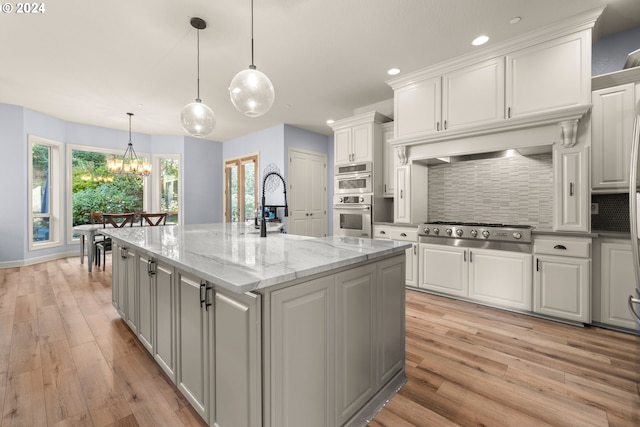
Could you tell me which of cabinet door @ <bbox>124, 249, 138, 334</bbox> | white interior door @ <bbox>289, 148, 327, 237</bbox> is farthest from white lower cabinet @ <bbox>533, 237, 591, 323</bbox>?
white interior door @ <bbox>289, 148, 327, 237</bbox>

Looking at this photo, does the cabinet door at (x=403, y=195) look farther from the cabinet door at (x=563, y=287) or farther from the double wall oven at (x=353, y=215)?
the cabinet door at (x=563, y=287)

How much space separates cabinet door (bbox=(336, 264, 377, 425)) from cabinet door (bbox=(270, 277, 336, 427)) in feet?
0.18

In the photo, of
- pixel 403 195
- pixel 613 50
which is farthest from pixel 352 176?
pixel 613 50

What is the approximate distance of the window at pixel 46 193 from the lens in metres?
5.50

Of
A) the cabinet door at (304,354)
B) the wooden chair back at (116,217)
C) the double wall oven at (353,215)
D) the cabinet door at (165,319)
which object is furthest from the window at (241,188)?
the cabinet door at (304,354)

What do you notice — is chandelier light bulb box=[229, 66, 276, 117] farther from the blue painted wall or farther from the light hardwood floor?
the blue painted wall

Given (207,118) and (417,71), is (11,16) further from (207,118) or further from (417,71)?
(417,71)

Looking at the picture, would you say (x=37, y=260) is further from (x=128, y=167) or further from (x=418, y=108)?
(x=418, y=108)

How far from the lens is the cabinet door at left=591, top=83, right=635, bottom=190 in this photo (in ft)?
8.45

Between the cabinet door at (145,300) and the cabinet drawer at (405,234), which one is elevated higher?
the cabinet drawer at (405,234)

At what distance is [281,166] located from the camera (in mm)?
5875

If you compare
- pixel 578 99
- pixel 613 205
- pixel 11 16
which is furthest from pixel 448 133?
pixel 11 16

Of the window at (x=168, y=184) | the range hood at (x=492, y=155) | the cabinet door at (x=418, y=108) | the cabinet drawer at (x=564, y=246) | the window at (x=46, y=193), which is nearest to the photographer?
the cabinet drawer at (x=564, y=246)

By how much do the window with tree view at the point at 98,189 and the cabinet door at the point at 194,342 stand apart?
580 cm
